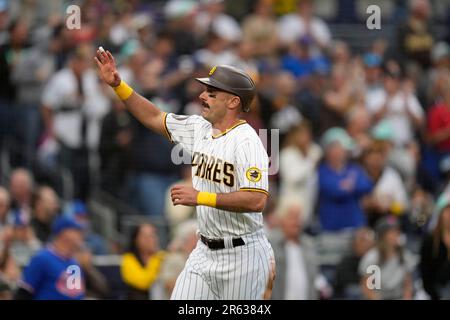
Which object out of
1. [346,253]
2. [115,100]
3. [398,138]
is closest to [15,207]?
[115,100]

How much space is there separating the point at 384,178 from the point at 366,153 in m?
0.34

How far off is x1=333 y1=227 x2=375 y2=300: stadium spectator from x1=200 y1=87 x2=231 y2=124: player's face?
4.09 meters

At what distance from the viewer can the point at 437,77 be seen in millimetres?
14086

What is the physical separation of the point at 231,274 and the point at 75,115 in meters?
5.18

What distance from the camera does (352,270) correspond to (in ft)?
36.9

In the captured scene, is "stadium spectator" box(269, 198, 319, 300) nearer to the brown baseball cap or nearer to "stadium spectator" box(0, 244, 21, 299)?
"stadium spectator" box(0, 244, 21, 299)

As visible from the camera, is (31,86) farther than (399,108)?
No

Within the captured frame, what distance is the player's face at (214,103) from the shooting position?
7.44m

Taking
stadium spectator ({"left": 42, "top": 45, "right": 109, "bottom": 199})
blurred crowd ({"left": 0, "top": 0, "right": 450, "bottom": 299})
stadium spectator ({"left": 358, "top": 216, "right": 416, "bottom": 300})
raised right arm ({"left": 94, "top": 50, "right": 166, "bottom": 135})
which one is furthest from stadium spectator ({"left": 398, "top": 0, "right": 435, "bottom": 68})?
raised right arm ({"left": 94, "top": 50, "right": 166, "bottom": 135})

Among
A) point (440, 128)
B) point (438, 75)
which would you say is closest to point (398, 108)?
A: point (440, 128)

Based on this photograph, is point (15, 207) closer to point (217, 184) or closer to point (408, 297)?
point (408, 297)

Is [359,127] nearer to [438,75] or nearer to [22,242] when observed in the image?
[438,75]

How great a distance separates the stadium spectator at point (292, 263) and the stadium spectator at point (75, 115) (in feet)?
7.66

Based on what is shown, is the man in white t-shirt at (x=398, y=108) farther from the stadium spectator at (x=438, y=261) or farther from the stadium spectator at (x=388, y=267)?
the stadium spectator at (x=438, y=261)
